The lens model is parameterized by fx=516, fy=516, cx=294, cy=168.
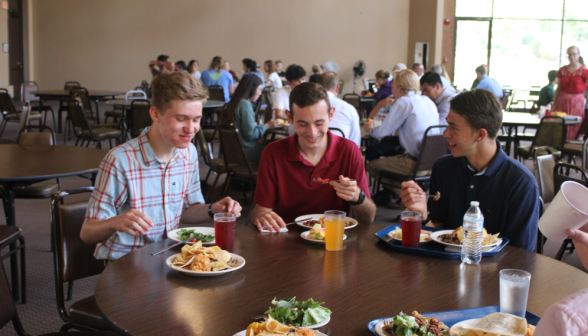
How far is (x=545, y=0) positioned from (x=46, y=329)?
13940mm

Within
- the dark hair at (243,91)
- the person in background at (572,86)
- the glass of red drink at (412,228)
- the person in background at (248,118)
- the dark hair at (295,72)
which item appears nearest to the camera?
the glass of red drink at (412,228)

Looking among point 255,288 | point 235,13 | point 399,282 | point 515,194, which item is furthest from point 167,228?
point 235,13

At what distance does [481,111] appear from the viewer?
194 cm

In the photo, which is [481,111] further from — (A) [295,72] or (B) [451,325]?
(A) [295,72]

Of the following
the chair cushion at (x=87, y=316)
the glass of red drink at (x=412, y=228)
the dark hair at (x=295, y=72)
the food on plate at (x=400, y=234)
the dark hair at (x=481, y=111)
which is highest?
the dark hair at (x=295, y=72)

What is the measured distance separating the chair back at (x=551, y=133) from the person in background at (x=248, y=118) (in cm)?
282

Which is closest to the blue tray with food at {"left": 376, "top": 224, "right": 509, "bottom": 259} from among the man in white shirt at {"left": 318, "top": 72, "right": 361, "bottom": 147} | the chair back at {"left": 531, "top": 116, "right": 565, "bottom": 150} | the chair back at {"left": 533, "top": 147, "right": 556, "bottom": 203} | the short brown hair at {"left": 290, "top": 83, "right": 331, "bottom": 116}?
the short brown hair at {"left": 290, "top": 83, "right": 331, "bottom": 116}

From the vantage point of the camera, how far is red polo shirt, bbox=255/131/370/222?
2.17 meters

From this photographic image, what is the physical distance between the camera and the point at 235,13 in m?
14.4

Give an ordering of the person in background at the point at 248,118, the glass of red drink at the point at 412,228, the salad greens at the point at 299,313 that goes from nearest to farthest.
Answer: the salad greens at the point at 299,313, the glass of red drink at the point at 412,228, the person in background at the point at 248,118

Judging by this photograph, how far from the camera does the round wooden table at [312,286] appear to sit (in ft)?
3.81

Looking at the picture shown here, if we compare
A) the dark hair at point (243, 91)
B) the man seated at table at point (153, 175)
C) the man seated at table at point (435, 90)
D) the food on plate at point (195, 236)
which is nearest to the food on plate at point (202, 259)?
the food on plate at point (195, 236)

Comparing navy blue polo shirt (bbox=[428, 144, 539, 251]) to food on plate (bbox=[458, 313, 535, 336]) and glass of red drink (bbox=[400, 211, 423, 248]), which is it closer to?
glass of red drink (bbox=[400, 211, 423, 248])

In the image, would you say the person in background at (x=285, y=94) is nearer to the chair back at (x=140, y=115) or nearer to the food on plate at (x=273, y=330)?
the chair back at (x=140, y=115)
